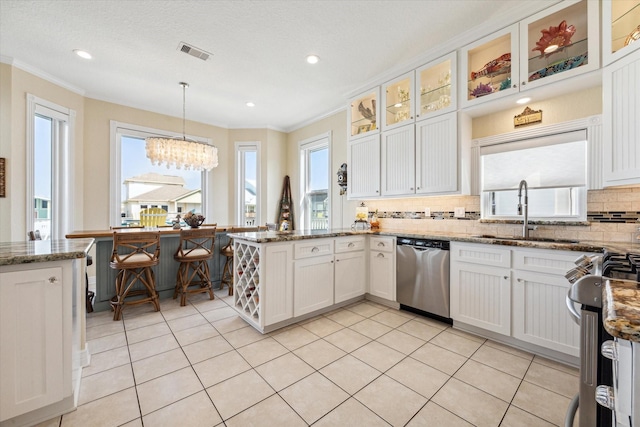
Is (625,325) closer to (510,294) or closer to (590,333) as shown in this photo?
(590,333)

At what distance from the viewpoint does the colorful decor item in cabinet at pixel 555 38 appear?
2176 millimetres

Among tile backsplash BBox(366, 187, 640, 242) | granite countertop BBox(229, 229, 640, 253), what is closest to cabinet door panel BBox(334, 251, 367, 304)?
granite countertop BBox(229, 229, 640, 253)

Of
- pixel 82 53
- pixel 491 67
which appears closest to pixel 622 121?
pixel 491 67

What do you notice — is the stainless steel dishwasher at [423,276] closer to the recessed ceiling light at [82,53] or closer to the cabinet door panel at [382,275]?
the cabinet door panel at [382,275]

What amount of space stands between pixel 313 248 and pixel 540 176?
2330 millimetres

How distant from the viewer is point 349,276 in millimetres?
3098

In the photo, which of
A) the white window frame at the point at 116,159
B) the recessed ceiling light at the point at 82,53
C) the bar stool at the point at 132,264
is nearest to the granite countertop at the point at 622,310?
the bar stool at the point at 132,264

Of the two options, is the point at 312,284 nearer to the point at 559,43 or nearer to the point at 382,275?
the point at 382,275

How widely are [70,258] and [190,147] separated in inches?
106

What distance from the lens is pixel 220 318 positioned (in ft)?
9.20

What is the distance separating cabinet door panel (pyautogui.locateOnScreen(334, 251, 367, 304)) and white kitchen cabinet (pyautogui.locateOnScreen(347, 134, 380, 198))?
93 centimetres

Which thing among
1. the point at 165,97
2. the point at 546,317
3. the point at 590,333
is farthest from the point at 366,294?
the point at 165,97

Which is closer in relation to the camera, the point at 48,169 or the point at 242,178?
the point at 48,169

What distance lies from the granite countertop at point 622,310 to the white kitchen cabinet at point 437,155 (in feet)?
6.89
